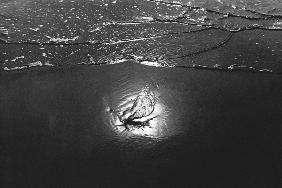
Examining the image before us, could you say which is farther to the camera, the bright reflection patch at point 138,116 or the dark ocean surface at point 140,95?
the bright reflection patch at point 138,116

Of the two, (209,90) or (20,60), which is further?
(20,60)

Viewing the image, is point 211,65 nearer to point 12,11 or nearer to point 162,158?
point 162,158

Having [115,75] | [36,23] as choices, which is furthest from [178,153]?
[36,23]

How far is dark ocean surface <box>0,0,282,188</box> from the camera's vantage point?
124 inches

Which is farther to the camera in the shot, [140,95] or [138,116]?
[140,95]

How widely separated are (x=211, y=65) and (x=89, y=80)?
187 centimetres

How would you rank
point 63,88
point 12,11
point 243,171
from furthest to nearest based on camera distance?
1. point 12,11
2. point 63,88
3. point 243,171

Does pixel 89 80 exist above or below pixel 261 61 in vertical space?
below

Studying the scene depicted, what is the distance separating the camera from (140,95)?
4.02 m

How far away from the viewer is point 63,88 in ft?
13.7

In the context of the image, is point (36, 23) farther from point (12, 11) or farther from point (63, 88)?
point (63, 88)

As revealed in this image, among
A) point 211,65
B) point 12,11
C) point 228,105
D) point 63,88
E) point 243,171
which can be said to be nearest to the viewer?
point 243,171

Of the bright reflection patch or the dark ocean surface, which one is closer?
the dark ocean surface

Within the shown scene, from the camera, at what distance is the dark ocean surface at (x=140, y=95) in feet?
10.4
